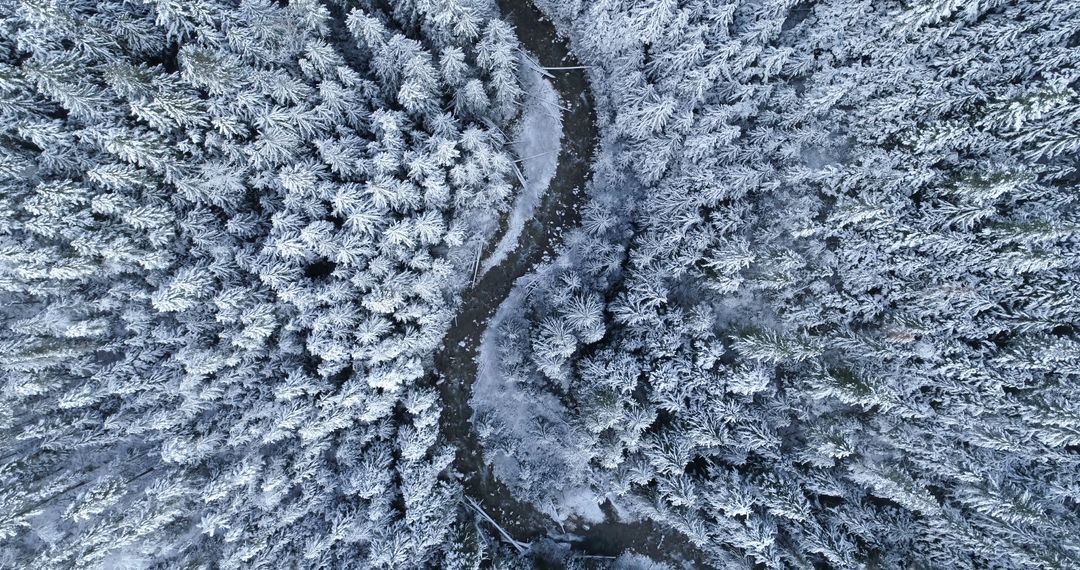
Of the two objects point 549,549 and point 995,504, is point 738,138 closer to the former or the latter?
point 995,504

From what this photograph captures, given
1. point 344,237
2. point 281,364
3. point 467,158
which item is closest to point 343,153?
point 344,237

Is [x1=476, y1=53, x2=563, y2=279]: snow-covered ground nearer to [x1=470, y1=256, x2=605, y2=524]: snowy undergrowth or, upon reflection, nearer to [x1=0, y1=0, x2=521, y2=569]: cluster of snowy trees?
[x1=0, y1=0, x2=521, y2=569]: cluster of snowy trees

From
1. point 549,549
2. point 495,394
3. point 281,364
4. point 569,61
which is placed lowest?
point 549,549

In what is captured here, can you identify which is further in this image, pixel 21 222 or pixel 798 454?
pixel 798 454

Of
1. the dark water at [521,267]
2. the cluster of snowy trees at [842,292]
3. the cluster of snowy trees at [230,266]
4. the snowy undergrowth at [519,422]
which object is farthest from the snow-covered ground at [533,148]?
the cluster of snowy trees at [842,292]

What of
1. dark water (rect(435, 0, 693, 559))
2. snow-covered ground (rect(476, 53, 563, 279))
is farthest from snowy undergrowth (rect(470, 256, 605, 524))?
snow-covered ground (rect(476, 53, 563, 279))

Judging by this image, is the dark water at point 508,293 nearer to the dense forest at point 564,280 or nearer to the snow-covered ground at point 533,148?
the snow-covered ground at point 533,148

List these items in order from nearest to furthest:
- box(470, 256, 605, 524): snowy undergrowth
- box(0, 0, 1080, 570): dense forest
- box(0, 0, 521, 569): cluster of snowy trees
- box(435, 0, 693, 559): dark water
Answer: box(0, 0, 521, 569): cluster of snowy trees
box(0, 0, 1080, 570): dense forest
box(470, 256, 605, 524): snowy undergrowth
box(435, 0, 693, 559): dark water
